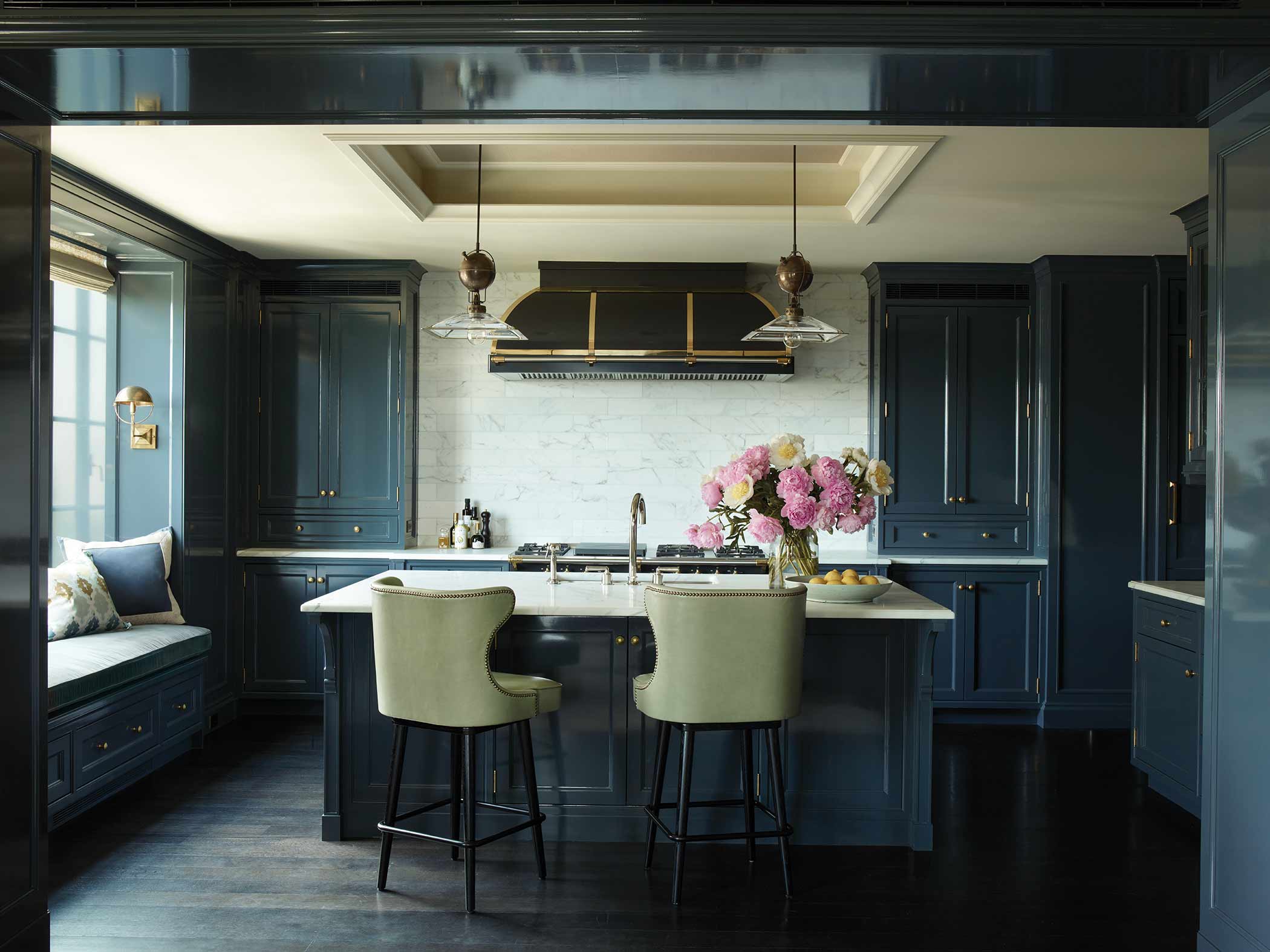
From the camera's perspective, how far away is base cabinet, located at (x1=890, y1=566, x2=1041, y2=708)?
5289 mm

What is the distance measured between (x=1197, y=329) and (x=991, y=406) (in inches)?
54.3

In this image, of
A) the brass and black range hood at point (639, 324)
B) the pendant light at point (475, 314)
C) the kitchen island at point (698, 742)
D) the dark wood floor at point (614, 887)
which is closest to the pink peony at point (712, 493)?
the kitchen island at point (698, 742)

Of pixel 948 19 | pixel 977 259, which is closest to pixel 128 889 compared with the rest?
pixel 948 19

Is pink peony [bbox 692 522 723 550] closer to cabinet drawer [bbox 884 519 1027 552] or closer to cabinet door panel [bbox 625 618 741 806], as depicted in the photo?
cabinet door panel [bbox 625 618 741 806]

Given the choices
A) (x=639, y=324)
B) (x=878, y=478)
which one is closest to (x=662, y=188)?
(x=639, y=324)

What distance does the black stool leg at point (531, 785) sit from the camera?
310 centimetres

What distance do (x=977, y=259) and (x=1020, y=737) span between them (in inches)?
108

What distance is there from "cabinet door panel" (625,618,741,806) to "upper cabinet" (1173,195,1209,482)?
2.63 metres

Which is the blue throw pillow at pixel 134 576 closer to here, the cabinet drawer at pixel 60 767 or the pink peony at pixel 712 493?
the cabinet drawer at pixel 60 767

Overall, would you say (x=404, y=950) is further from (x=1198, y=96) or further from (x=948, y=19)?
(x=1198, y=96)

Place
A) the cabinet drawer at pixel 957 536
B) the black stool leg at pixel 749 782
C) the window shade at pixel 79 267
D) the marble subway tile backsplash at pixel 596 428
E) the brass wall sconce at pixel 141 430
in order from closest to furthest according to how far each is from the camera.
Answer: the black stool leg at pixel 749 782, the window shade at pixel 79 267, the brass wall sconce at pixel 141 430, the cabinet drawer at pixel 957 536, the marble subway tile backsplash at pixel 596 428

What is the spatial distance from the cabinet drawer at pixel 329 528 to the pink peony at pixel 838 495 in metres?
3.14

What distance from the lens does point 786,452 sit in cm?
333

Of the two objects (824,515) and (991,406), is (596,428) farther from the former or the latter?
(824,515)
